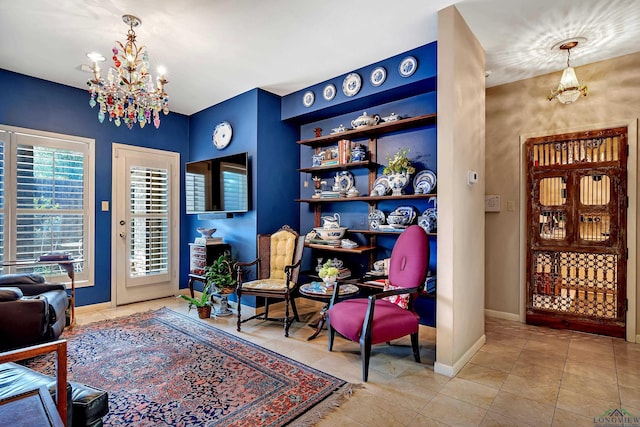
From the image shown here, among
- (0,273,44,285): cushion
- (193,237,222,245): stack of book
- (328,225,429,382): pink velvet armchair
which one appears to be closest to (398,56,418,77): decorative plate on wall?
(328,225,429,382): pink velvet armchair

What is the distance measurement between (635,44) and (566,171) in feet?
3.94

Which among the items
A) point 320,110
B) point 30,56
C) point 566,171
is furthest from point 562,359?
point 30,56

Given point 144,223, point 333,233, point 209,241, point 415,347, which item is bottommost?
point 415,347

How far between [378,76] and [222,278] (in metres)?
2.85

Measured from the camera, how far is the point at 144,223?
4.57 m

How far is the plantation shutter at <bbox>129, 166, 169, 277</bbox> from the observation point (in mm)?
4488

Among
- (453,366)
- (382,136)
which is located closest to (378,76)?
(382,136)

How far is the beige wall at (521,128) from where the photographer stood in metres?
3.06

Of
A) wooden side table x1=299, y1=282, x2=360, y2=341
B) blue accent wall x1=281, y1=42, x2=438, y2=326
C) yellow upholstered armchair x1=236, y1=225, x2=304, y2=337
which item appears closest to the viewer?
wooden side table x1=299, y1=282, x2=360, y2=341

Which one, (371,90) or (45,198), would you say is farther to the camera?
(45,198)

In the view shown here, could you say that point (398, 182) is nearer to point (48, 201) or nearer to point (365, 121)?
point (365, 121)

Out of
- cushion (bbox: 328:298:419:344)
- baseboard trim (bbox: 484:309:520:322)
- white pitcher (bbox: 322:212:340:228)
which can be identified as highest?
white pitcher (bbox: 322:212:340:228)

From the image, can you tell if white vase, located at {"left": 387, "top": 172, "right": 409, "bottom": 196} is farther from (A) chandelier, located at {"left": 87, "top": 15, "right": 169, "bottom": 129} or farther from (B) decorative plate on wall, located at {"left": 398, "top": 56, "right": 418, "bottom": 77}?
(A) chandelier, located at {"left": 87, "top": 15, "right": 169, "bottom": 129}

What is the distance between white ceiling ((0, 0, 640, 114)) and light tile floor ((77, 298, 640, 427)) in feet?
8.92
